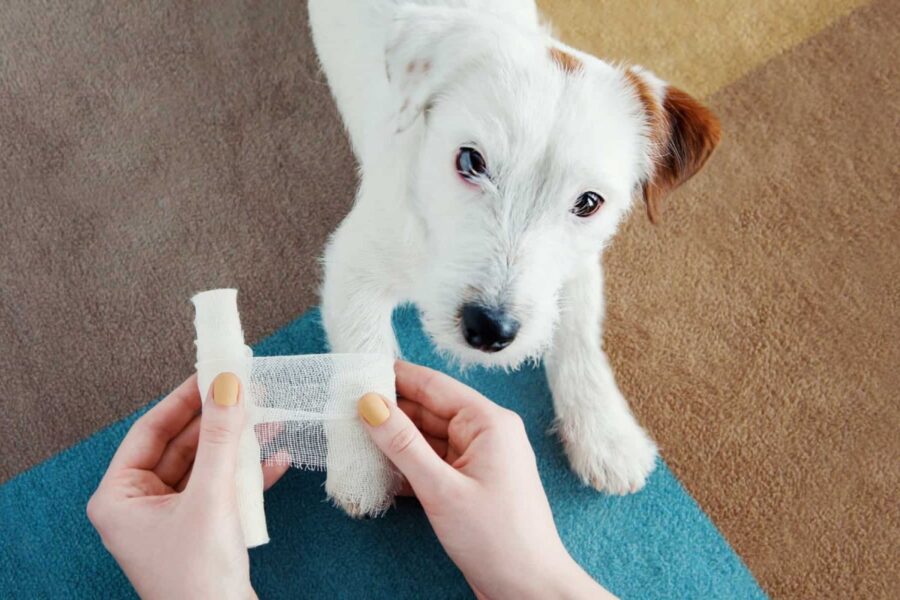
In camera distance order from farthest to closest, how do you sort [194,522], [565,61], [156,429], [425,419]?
[425,419]
[156,429]
[565,61]
[194,522]

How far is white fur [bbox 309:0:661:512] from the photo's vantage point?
60.2 inches

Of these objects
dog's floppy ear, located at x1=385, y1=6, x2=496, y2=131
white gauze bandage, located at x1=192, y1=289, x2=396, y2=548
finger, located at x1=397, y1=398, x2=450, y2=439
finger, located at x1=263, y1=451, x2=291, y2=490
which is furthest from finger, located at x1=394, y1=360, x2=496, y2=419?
dog's floppy ear, located at x1=385, y1=6, x2=496, y2=131

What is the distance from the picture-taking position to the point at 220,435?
4.66 feet

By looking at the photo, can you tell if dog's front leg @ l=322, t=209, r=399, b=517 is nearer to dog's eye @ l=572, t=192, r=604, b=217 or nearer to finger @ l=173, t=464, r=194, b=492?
finger @ l=173, t=464, r=194, b=492

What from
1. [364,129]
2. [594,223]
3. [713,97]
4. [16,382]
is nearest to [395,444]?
[594,223]

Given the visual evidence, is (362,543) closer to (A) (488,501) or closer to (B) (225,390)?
(A) (488,501)

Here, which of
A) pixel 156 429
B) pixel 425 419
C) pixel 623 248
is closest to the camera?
pixel 156 429

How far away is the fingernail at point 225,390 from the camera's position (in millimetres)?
1448

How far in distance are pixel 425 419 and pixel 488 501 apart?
0.37 metres

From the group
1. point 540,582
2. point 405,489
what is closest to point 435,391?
point 405,489

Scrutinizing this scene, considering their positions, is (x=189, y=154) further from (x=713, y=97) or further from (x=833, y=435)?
(x=833, y=435)

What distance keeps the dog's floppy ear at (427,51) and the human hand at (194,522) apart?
741 millimetres

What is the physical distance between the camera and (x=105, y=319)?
91.3 inches

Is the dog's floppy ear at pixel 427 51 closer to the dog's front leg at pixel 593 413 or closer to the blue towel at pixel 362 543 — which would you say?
the dog's front leg at pixel 593 413
